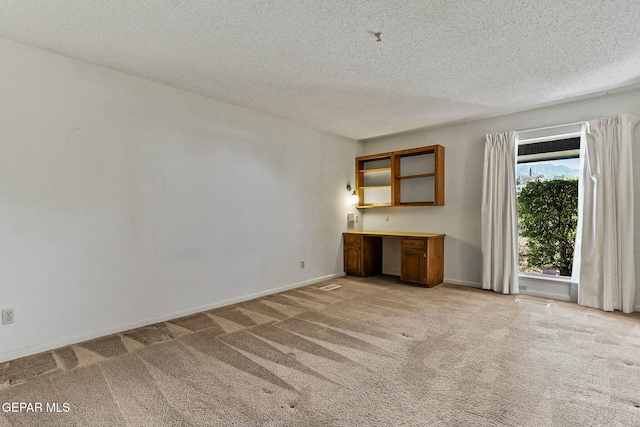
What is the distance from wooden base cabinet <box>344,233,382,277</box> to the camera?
573 centimetres

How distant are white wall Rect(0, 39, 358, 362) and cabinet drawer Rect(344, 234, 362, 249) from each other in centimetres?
141

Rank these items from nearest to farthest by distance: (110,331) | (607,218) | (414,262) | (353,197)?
(110,331) < (607,218) < (414,262) < (353,197)

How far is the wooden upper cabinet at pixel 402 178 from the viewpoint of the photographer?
17.2 feet

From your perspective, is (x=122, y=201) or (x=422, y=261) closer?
(x=122, y=201)

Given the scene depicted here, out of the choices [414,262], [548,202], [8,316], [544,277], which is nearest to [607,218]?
[548,202]

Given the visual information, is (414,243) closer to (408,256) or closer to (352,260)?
(408,256)

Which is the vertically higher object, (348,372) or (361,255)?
(361,255)

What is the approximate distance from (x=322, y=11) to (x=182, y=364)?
2.85 m

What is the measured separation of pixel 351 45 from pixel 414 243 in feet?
10.7

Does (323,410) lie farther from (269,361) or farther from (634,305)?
(634,305)

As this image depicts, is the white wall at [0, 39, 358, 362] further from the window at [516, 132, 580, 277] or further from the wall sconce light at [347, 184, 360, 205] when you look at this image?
the window at [516, 132, 580, 277]

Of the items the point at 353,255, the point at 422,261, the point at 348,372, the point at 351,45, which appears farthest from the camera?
the point at 353,255

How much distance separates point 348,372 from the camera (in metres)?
2.34

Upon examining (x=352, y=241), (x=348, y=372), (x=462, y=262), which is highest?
(x=352, y=241)
